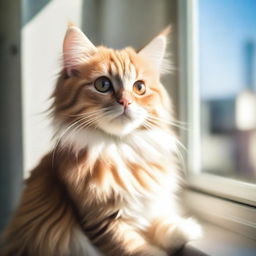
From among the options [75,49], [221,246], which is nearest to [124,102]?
[75,49]

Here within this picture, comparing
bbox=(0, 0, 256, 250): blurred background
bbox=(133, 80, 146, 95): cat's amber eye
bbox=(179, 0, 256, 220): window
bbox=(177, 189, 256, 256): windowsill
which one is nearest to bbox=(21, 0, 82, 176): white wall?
bbox=(0, 0, 256, 250): blurred background

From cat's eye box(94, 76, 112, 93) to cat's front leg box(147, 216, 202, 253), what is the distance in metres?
0.41

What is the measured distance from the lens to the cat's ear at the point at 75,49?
0.90m

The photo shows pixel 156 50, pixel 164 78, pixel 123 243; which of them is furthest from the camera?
pixel 164 78

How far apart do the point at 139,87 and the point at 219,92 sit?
0.44m

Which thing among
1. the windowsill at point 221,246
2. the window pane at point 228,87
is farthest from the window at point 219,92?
the windowsill at point 221,246

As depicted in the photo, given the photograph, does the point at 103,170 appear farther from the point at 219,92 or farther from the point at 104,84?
the point at 219,92

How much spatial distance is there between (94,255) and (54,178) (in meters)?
0.25

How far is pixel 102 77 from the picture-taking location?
92cm

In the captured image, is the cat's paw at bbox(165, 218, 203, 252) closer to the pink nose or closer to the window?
the window

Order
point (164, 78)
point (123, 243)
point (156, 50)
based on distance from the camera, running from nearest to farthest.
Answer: point (123, 243) < point (156, 50) < point (164, 78)

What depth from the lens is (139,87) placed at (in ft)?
3.15

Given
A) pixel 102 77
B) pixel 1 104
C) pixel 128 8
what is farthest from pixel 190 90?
pixel 1 104

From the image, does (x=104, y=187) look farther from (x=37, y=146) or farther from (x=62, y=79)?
(x=37, y=146)
